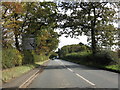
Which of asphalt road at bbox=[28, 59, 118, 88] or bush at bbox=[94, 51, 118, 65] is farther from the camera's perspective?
bush at bbox=[94, 51, 118, 65]

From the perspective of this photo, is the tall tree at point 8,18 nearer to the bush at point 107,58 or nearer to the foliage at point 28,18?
the foliage at point 28,18

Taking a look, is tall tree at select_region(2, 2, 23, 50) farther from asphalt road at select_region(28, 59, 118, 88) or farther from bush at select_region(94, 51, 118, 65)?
bush at select_region(94, 51, 118, 65)

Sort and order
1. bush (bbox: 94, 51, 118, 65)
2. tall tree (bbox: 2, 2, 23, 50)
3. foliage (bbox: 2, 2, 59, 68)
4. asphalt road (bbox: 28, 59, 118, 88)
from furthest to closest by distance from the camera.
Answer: bush (bbox: 94, 51, 118, 65), foliage (bbox: 2, 2, 59, 68), tall tree (bbox: 2, 2, 23, 50), asphalt road (bbox: 28, 59, 118, 88)

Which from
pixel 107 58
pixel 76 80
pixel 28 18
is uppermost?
pixel 28 18

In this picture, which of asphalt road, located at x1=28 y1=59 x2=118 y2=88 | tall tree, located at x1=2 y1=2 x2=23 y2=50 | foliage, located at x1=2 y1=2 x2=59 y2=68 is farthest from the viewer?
foliage, located at x1=2 y1=2 x2=59 y2=68

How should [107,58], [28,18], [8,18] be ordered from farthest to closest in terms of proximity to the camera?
[28,18] → [107,58] → [8,18]

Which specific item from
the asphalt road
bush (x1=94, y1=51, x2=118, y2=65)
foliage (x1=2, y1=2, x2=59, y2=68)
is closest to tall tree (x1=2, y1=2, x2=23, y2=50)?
foliage (x1=2, y1=2, x2=59, y2=68)

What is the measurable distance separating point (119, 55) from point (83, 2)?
1287 cm

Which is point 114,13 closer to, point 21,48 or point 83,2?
point 83,2

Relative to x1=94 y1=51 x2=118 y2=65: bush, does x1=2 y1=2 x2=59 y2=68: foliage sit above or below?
above

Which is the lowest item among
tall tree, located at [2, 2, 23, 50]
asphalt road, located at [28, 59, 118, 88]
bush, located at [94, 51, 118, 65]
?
asphalt road, located at [28, 59, 118, 88]

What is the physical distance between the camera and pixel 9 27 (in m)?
25.0

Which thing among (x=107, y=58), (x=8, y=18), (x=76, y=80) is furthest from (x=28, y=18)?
(x=76, y=80)

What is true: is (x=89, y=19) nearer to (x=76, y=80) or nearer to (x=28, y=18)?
(x=28, y=18)
